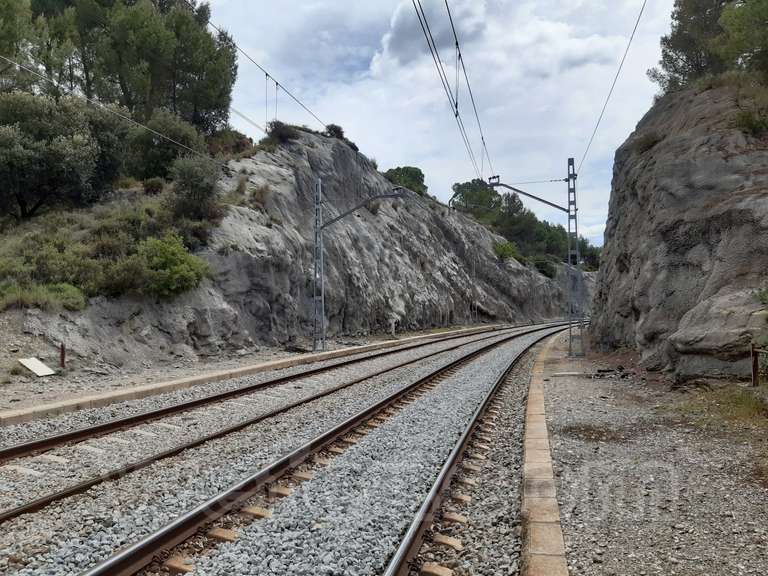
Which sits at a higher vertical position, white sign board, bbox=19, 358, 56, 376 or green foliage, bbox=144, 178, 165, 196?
green foliage, bbox=144, 178, 165, 196

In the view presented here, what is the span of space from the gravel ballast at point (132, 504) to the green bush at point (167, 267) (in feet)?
37.2

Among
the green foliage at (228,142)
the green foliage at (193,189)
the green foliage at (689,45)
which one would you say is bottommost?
the green foliage at (193,189)

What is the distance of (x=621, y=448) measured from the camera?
7141 millimetres

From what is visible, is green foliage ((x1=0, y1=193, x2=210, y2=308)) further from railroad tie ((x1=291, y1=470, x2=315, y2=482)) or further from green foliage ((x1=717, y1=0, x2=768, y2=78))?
green foliage ((x1=717, y1=0, x2=768, y2=78))

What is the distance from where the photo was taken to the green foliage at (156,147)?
28.3m

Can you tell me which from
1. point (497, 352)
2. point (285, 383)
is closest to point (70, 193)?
point (285, 383)

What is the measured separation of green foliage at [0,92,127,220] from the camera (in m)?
20.9

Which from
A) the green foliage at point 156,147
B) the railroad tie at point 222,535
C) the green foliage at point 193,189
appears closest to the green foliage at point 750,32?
the green foliage at point 193,189

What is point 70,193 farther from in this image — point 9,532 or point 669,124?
point 669,124

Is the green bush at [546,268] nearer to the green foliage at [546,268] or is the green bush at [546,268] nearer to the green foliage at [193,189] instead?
the green foliage at [546,268]

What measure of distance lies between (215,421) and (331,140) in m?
40.0

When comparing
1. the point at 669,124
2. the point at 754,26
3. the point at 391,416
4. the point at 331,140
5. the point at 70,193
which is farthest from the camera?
the point at 331,140

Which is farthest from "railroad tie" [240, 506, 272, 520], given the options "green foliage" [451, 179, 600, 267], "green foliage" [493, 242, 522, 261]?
"green foliage" [451, 179, 600, 267]

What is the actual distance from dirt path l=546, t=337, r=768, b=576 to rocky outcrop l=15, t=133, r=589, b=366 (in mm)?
13115
